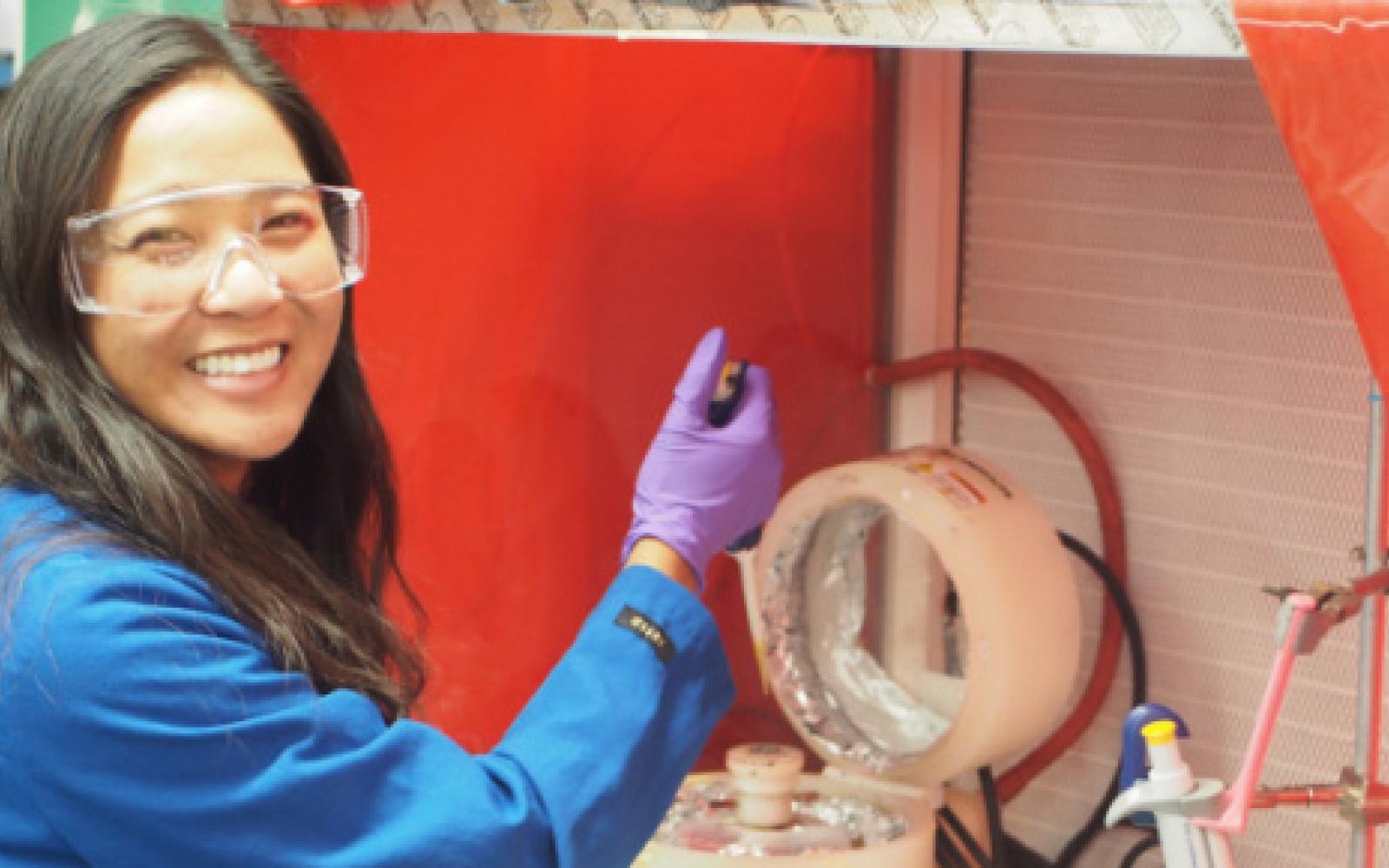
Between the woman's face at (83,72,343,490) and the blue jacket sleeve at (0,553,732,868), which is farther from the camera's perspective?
the woman's face at (83,72,343,490)

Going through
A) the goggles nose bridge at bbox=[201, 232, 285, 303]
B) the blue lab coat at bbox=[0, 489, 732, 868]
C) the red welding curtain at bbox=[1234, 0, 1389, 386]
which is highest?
the red welding curtain at bbox=[1234, 0, 1389, 386]

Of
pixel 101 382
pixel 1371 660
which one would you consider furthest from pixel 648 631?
pixel 1371 660

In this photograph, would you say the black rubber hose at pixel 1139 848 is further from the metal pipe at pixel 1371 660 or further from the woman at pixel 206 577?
the woman at pixel 206 577

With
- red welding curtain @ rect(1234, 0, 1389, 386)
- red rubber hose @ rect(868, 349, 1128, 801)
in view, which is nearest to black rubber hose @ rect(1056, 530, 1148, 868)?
red rubber hose @ rect(868, 349, 1128, 801)

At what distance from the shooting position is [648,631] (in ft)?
5.24

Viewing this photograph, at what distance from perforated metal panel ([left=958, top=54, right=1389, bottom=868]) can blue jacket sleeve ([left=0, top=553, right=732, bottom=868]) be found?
96 centimetres

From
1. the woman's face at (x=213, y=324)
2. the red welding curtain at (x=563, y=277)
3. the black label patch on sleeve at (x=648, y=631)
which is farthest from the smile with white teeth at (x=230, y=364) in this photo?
the red welding curtain at (x=563, y=277)

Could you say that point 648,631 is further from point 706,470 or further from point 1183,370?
point 1183,370

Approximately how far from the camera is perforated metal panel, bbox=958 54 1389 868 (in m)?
2.07

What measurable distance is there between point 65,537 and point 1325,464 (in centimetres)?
131

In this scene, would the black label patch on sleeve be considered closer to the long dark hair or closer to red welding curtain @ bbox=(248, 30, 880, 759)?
the long dark hair

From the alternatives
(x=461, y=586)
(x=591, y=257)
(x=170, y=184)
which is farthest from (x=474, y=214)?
(x=170, y=184)

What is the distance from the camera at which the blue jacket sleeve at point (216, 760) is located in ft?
4.23

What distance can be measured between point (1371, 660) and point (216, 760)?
96 centimetres
